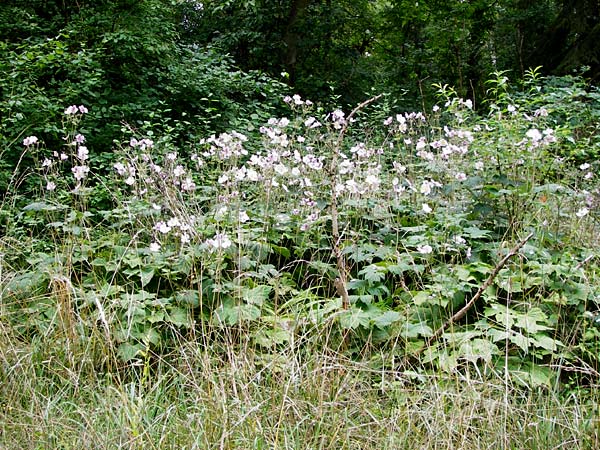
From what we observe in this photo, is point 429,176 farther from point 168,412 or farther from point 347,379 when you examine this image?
point 168,412

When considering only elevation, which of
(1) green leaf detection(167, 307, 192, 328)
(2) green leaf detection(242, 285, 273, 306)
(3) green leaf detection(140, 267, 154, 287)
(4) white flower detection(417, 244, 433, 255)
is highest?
(4) white flower detection(417, 244, 433, 255)

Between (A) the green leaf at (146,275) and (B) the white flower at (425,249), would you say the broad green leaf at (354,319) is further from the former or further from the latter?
(A) the green leaf at (146,275)

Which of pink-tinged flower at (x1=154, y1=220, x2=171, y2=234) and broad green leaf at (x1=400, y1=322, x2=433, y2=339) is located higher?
pink-tinged flower at (x1=154, y1=220, x2=171, y2=234)

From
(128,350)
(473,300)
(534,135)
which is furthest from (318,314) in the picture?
(534,135)

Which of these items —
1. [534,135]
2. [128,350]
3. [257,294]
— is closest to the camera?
[128,350]

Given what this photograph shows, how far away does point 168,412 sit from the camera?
2.23m

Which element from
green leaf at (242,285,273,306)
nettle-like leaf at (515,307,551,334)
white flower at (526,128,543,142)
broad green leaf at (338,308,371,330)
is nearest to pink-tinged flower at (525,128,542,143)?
white flower at (526,128,543,142)

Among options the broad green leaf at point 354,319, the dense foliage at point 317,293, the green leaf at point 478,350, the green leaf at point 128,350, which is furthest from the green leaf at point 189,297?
the green leaf at point 478,350

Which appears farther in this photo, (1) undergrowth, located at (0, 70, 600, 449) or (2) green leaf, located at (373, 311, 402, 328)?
(2) green leaf, located at (373, 311, 402, 328)

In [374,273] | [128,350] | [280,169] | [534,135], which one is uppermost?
[534,135]

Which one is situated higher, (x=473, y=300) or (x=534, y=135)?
(x=534, y=135)

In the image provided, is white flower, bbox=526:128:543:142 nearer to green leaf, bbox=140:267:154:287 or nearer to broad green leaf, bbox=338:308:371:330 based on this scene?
broad green leaf, bbox=338:308:371:330

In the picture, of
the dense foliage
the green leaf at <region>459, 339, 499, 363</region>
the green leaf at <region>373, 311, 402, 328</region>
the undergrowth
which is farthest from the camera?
the green leaf at <region>373, 311, 402, 328</region>

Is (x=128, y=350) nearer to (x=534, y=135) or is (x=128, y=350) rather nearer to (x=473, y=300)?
(x=473, y=300)
